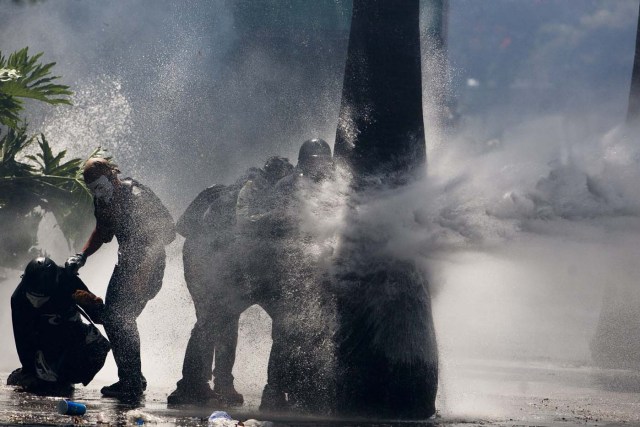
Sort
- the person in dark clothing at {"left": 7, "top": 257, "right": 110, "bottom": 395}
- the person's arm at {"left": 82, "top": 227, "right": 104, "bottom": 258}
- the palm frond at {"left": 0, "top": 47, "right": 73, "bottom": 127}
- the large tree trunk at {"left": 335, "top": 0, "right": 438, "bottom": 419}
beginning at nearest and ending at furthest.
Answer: the large tree trunk at {"left": 335, "top": 0, "right": 438, "bottom": 419} → the person in dark clothing at {"left": 7, "top": 257, "right": 110, "bottom": 395} → the person's arm at {"left": 82, "top": 227, "right": 104, "bottom": 258} → the palm frond at {"left": 0, "top": 47, "right": 73, "bottom": 127}

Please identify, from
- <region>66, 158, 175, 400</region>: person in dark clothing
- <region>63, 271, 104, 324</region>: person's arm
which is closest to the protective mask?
<region>66, 158, 175, 400</region>: person in dark clothing

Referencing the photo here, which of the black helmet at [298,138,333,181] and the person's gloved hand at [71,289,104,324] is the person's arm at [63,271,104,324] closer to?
the person's gloved hand at [71,289,104,324]

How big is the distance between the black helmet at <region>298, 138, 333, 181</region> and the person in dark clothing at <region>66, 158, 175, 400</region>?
1624 mm

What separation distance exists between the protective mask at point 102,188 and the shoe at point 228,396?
2.38 m

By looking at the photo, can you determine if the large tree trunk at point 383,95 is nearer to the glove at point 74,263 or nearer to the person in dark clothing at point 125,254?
the person in dark clothing at point 125,254

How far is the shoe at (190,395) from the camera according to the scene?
9.95 m

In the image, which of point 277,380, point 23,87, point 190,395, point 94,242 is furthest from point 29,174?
point 277,380

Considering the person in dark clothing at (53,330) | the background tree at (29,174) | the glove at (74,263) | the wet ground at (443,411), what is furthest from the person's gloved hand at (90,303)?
the background tree at (29,174)

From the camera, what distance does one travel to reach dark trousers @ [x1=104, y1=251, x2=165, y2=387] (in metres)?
10.0

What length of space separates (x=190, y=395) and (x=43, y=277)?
6.54ft

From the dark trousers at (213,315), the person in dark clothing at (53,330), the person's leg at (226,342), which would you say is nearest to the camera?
the person in dark clothing at (53,330)

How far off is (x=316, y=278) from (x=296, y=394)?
115cm

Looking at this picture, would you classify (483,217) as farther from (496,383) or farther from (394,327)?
(496,383)

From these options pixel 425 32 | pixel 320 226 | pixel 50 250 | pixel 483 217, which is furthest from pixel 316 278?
pixel 50 250
